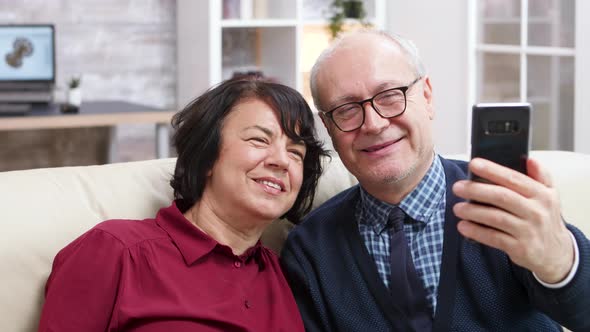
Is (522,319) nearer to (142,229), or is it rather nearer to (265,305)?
(265,305)

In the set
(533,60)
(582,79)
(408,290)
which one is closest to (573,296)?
(408,290)

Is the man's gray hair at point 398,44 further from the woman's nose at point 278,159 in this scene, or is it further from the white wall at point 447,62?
the white wall at point 447,62

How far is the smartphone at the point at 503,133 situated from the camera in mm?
1374

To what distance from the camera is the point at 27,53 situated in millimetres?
4098

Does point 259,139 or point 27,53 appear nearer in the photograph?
point 259,139

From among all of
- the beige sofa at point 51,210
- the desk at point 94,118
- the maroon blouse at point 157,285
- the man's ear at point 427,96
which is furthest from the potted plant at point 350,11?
the maroon blouse at point 157,285

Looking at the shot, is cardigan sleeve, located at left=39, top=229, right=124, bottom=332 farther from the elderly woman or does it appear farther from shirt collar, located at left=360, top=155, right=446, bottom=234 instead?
shirt collar, located at left=360, top=155, right=446, bottom=234

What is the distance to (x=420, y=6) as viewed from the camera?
13.8 feet

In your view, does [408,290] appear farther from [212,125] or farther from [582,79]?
[582,79]

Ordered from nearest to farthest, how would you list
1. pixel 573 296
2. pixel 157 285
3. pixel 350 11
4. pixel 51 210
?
1. pixel 573 296
2. pixel 157 285
3. pixel 51 210
4. pixel 350 11

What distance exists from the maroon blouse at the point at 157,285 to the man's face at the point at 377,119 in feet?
0.94

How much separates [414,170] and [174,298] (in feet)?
1.70

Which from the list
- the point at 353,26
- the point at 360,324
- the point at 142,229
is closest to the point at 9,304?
the point at 142,229

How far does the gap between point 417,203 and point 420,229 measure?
0.05m
